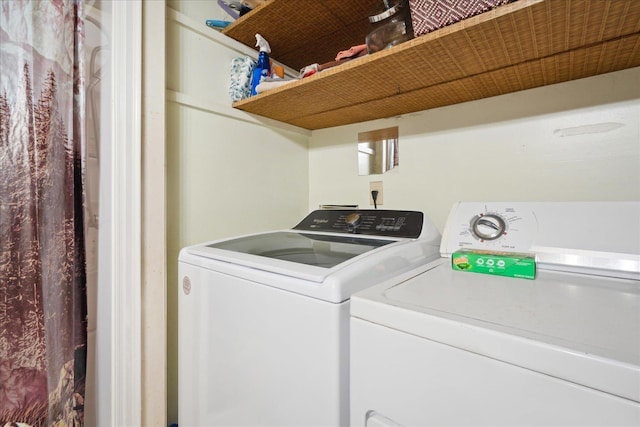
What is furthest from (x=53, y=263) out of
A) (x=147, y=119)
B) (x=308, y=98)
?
(x=308, y=98)

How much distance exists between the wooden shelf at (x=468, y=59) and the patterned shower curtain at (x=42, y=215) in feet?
2.00

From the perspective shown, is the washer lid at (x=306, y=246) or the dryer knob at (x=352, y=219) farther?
the dryer knob at (x=352, y=219)

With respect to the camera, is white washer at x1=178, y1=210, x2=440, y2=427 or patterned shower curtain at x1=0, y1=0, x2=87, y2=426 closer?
white washer at x1=178, y1=210, x2=440, y2=427

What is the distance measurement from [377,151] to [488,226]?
0.70m

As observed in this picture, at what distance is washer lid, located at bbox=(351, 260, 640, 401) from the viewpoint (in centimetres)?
37

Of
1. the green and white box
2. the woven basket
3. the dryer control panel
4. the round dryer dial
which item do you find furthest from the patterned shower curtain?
the round dryer dial

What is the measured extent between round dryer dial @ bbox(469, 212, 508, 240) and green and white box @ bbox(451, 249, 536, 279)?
91 mm

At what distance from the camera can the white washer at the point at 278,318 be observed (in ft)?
1.91

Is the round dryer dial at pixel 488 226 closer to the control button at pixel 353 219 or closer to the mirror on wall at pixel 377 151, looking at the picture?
the control button at pixel 353 219

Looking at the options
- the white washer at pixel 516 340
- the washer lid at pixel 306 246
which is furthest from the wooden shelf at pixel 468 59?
the washer lid at pixel 306 246

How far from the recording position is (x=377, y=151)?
1452mm

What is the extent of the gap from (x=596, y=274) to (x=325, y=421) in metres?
0.73

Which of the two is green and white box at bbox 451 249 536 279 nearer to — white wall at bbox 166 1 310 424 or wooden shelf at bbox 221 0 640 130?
wooden shelf at bbox 221 0 640 130

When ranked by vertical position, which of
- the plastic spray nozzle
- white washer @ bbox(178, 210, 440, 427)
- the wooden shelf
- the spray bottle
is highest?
the plastic spray nozzle
